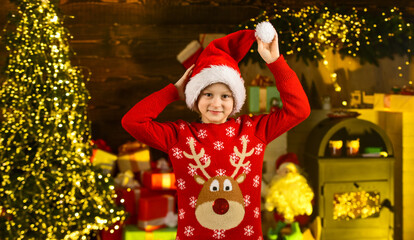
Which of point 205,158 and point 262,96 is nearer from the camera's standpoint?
point 205,158

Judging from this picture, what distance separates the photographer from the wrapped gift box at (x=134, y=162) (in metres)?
3.62

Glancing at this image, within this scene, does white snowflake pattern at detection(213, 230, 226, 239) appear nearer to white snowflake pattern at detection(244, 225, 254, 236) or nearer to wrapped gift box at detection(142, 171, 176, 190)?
Result: white snowflake pattern at detection(244, 225, 254, 236)

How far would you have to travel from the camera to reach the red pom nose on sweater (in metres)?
1.75

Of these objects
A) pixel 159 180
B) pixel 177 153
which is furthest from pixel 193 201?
pixel 159 180

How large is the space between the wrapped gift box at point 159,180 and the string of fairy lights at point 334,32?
1.09m

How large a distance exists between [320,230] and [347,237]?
226mm

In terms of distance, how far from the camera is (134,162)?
3.62m

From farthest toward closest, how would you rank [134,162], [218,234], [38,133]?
[134,162] < [38,133] < [218,234]

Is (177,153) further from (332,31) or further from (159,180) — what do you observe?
(332,31)

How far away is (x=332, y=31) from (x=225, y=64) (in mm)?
2023

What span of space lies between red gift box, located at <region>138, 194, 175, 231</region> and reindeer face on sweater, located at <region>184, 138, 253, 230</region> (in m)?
1.66

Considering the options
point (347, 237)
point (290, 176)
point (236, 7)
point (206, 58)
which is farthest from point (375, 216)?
point (206, 58)

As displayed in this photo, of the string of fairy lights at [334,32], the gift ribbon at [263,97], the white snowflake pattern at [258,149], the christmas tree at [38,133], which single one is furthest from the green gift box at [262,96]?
the white snowflake pattern at [258,149]

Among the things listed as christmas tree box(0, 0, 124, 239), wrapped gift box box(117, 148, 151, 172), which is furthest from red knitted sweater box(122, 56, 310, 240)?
wrapped gift box box(117, 148, 151, 172)
